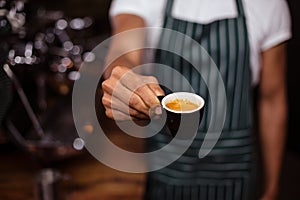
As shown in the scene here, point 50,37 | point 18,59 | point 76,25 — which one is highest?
point 18,59

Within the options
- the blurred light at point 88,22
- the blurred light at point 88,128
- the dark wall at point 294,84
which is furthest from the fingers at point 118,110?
the dark wall at point 294,84

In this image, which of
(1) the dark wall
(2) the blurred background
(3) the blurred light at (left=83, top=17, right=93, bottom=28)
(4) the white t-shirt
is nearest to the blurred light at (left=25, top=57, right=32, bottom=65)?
(2) the blurred background

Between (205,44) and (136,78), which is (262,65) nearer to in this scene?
(205,44)

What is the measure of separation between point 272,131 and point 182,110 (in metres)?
0.73

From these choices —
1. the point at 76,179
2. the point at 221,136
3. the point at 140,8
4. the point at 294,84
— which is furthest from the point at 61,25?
the point at 294,84

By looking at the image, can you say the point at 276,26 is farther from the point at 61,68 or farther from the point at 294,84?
the point at 294,84

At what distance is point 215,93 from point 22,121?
23.0 inches

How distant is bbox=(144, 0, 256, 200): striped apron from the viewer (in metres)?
1.40

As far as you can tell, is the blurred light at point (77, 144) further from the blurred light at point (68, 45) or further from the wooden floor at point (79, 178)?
the blurred light at point (68, 45)

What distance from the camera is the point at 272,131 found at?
155cm

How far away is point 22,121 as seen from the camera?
1595 mm

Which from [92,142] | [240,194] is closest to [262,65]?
[240,194]

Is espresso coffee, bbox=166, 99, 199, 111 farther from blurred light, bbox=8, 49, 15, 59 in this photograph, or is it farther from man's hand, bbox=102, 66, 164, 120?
blurred light, bbox=8, 49, 15, 59

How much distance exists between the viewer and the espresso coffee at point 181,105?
2.91 feet
